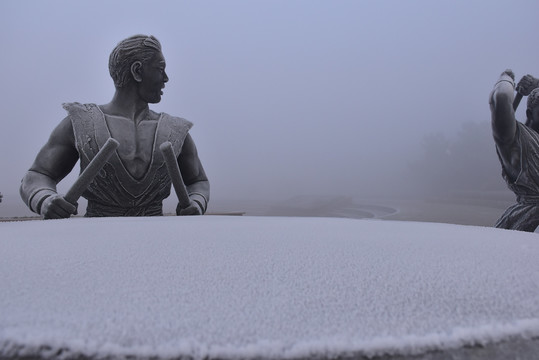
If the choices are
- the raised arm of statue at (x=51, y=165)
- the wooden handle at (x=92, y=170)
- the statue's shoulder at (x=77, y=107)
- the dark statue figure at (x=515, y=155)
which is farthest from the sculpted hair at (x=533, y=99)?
the raised arm of statue at (x=51, y=165)

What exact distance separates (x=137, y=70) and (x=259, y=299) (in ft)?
6.63

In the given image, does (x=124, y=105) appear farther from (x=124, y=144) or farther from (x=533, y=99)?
(x=533, y=99)

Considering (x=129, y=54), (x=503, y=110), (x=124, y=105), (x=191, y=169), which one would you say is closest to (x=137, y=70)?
(x=129, y=54)

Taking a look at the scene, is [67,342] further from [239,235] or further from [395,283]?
[239,235]

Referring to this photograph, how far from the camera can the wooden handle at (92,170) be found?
64.2 inches

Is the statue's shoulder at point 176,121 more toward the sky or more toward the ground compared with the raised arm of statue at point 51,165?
more toward the sky

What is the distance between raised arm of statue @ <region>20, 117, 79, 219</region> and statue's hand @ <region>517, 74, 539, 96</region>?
3271mm

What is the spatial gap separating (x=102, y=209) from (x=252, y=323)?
6.36 ft

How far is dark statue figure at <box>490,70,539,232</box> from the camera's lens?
256cm

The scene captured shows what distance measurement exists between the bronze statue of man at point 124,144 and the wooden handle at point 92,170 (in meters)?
0.30

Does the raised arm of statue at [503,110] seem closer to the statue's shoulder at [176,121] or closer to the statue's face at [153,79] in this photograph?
the statue's shoulder at [176,121]

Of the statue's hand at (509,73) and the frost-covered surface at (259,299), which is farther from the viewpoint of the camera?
the statue's hand at (509,73)

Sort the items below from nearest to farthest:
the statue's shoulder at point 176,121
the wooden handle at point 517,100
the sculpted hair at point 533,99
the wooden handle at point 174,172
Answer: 1. the wooden handle at point 174,172
2. the statue's shoulder at point 176,121
3. the sculpted hair at point 533,99
4. the wooden handle at point 517,100

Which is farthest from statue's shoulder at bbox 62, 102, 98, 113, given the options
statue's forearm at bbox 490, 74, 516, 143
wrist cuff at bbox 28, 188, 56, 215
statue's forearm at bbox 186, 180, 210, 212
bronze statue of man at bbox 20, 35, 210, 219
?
statue's forearm at bbox 490, 74, 516, 143
